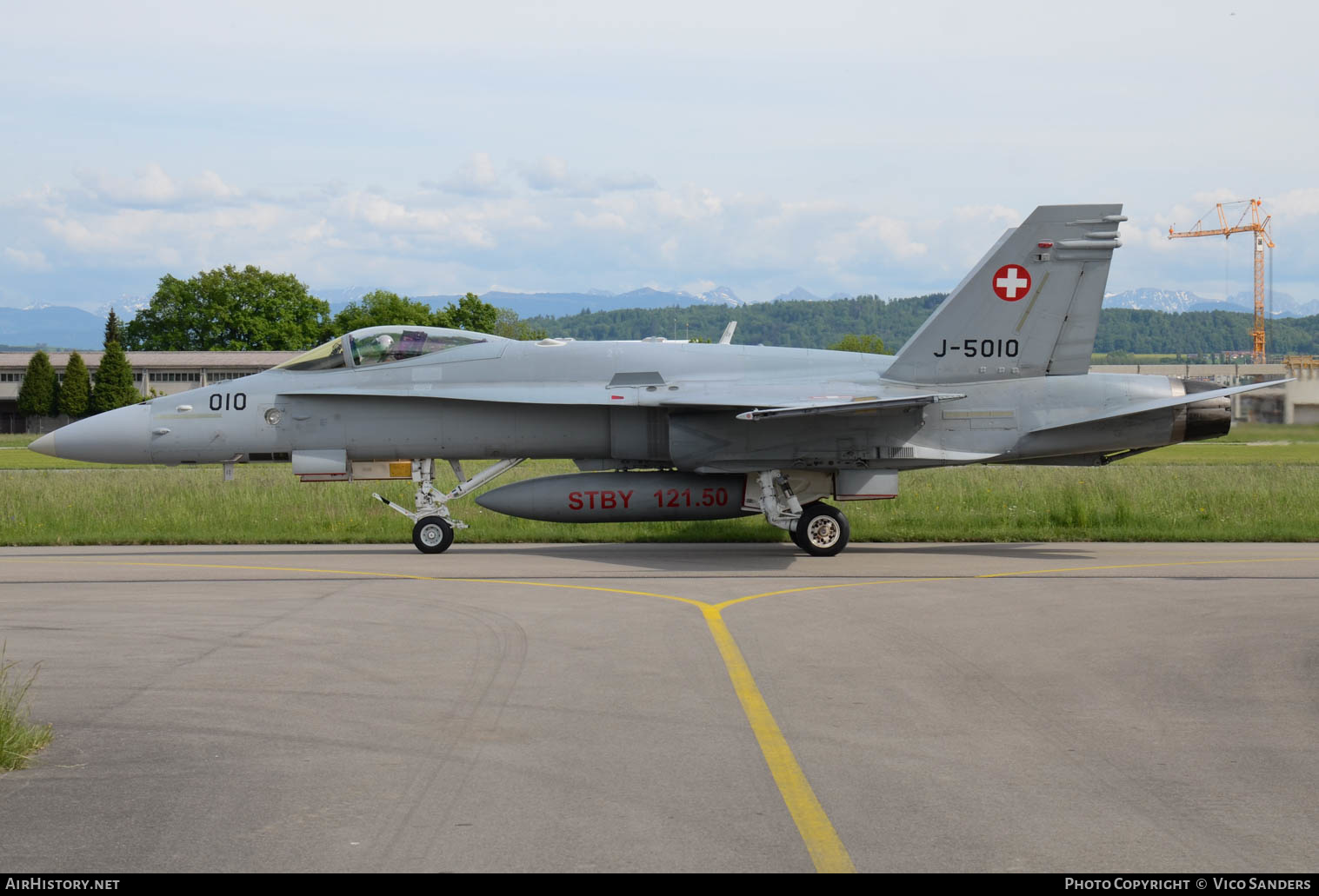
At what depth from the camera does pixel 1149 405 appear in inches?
654

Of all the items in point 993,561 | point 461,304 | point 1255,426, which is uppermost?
point 461,304

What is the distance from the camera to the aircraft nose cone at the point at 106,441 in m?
16.7

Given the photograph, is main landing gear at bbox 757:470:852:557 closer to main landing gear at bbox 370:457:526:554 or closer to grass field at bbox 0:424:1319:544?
grass field at bbox 0:424:1319:544

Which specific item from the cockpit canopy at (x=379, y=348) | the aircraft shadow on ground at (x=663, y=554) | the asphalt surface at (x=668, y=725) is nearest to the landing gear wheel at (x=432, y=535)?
the aircraft shadow on ground at (x=663, y=554)

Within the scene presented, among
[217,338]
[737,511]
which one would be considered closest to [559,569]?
[737,511]

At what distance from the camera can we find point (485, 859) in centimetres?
485

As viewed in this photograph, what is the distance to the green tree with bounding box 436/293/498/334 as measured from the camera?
97875 millimetres

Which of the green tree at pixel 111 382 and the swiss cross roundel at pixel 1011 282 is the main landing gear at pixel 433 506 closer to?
the swiss cross roundel at pixel 1011 282

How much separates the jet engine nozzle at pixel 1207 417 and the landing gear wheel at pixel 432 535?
10179 millimetres

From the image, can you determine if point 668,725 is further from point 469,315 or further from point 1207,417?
point 469,315

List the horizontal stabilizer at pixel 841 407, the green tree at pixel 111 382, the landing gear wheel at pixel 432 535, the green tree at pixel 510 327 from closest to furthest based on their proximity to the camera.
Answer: the horizontal stabilizer at pixel 841 407 < the landing gear wheel at pixel 432 535 < the green tree at pixel 111 382 < the green tree at pixel 510 327

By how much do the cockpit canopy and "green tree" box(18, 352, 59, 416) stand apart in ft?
279
